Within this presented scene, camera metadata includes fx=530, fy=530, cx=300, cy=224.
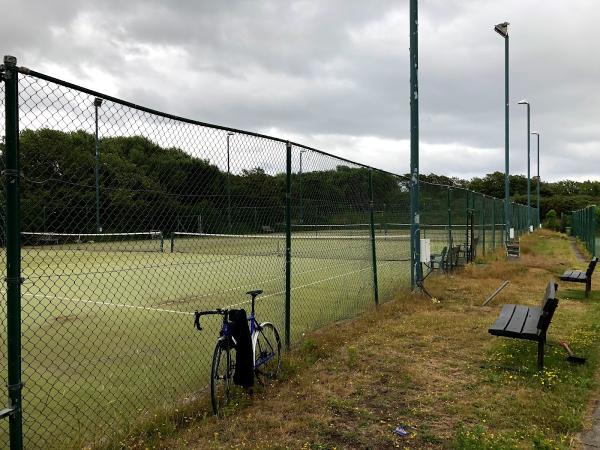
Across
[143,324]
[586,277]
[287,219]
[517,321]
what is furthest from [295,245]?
[586,277]

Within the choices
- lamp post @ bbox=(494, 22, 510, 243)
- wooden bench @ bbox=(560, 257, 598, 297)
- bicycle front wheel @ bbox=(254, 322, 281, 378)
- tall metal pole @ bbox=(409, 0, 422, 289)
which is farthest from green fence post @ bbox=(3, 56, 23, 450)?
lamp post @ bbox=(494, 22, 510, 243)

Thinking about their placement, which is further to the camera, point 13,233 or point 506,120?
point 506,120

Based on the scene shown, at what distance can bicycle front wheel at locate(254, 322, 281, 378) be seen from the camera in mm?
4633

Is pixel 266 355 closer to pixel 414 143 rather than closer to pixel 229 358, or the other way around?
pixel 229 358

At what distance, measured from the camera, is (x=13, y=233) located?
286 cm

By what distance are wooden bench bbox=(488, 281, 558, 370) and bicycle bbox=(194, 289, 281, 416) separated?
2.28 metres

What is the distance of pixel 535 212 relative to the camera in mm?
49062

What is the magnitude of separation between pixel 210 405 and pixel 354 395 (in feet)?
4.12

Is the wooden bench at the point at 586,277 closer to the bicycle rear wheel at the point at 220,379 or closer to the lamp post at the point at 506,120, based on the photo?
the bicycle rear wheel at the point at 220,379

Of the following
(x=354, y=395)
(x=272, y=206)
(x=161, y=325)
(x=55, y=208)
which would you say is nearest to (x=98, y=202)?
(x=55, y=208)

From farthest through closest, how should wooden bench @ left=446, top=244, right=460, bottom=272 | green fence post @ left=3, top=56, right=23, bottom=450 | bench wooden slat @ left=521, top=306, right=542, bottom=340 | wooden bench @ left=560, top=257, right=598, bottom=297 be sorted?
wooden bench @ left=446, top=244, right=460, bottom=272 < wooden bench @ left=560, top=257, right=598, bottom=297 < bench wooden slat @ left=521, top=306, right=542, bottom=340 < green fence post @ left=3, top=56, right=23, bottom=450

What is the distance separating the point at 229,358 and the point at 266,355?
0.67 meters

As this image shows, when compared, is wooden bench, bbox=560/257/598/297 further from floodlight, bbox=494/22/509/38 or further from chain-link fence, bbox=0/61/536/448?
floodlight, bbox=494/22/509/38

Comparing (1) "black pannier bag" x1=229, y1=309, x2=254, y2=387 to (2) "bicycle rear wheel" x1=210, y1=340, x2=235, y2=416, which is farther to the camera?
(1) "black pannier bag" x1=229, y1=309, x2=254, y2=387
